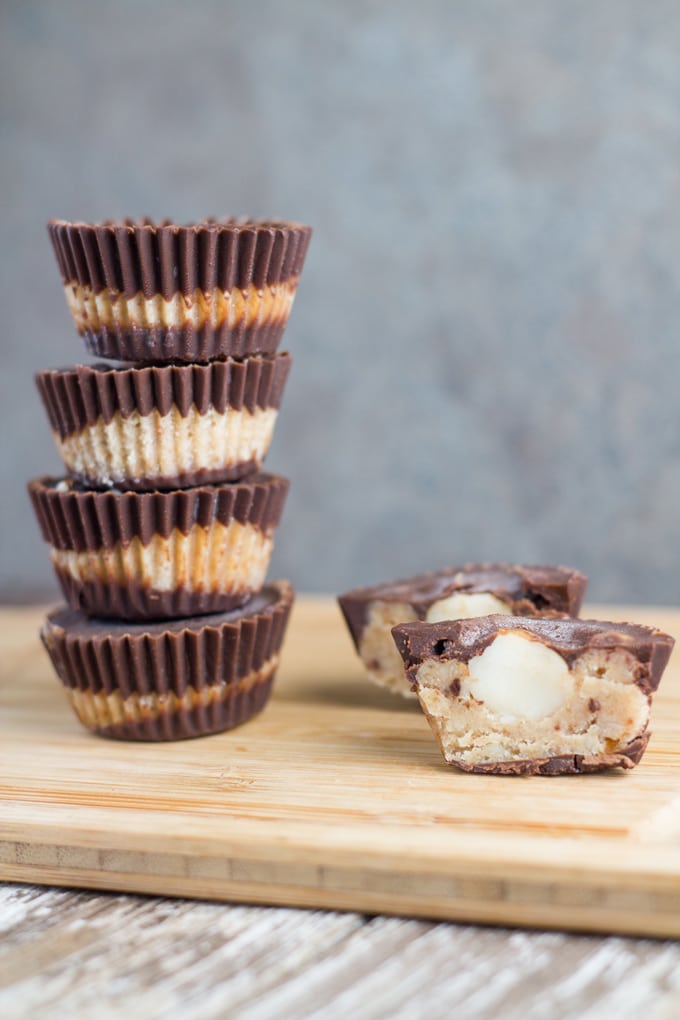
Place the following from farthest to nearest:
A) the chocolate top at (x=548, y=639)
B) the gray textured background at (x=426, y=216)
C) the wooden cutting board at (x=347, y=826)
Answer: the gray textured background at (x=426, y=216), the chocolate top at (x=548, y=639), the wooden cutting board at (x=347, y=826)

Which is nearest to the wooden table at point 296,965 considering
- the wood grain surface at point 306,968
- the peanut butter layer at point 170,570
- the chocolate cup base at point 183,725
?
the wood grain surface at point 306,968

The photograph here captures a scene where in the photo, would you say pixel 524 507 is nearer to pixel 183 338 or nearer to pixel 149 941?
pixel 183 338

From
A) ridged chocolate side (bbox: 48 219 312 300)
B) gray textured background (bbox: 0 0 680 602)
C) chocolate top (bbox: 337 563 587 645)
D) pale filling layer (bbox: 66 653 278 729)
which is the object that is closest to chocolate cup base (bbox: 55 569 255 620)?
pale filling layer (bbox: 66 653 278 729)

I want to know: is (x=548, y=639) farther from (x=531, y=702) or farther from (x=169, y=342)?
(x=169, y=342)

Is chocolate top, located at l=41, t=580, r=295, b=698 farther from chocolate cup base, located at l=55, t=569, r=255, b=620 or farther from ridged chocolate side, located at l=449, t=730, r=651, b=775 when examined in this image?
ridged chocolate side, located at l=449, t=730, r=651, b=775

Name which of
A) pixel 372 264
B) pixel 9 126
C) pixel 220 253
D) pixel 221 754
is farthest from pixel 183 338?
pixel 9 126

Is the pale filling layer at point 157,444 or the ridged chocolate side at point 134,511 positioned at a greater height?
the pale filling layer at point 157,444

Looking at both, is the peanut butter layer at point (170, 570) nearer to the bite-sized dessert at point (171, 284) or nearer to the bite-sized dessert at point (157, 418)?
the bite-sized dessert at point (157, 418)
